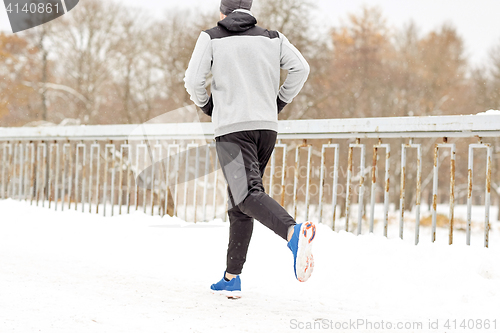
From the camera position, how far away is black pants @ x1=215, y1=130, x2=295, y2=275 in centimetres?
255

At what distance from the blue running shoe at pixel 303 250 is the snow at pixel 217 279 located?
0.25m

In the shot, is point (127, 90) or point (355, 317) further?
point (127, 90)

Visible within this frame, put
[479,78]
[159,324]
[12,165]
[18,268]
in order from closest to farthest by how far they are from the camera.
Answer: [159,324] < [18,268] < [12,165] < [479,78]

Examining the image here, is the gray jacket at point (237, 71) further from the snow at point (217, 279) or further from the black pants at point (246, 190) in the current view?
the snow at point (217, 279)

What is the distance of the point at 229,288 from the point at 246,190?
2.25ft

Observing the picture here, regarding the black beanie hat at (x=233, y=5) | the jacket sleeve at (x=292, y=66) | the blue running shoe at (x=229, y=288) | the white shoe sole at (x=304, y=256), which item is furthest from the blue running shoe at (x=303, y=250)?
the black beanie hat at (x=233, y=5)

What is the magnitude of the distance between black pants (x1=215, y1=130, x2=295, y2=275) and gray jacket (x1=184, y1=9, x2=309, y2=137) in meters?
0.07

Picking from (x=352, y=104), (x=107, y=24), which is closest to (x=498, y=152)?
(x=352, y=104)

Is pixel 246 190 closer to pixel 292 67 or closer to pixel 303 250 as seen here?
pixel 303 250

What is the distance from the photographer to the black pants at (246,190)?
2555 millimetres

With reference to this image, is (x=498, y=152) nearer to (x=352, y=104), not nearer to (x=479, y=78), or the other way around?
(x=479, y=78)

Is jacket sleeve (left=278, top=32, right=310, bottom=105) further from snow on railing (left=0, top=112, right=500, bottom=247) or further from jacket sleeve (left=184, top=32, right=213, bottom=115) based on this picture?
snow on railing (left=0, top=112, right=500, bottom=247)

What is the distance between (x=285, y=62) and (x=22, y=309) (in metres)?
2.00

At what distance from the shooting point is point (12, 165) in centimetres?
744
